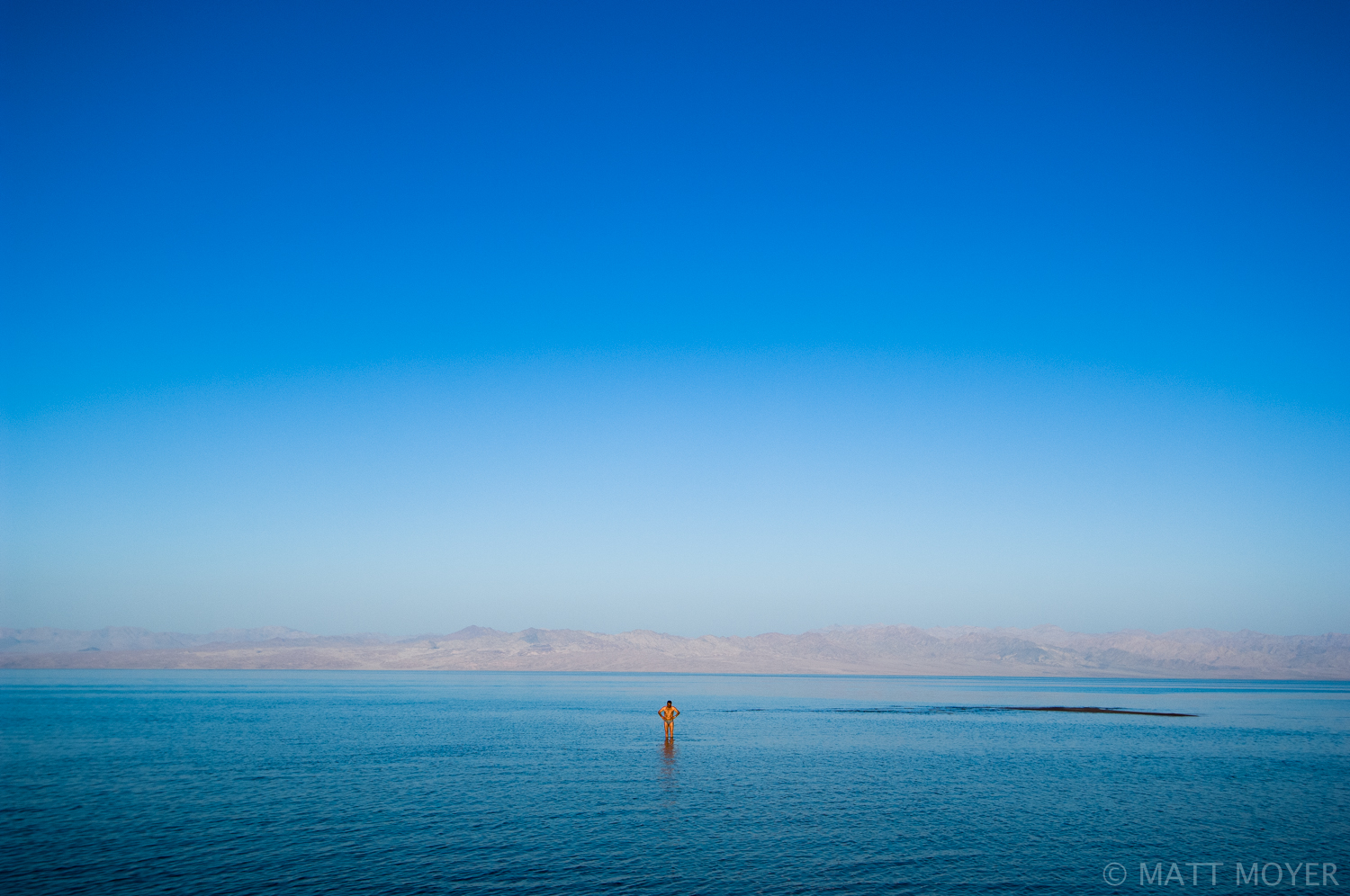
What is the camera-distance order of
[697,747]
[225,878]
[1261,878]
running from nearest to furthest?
[225,878] → [1261,878] → [697,747]

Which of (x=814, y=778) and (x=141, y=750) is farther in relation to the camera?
(x=141, y=750)

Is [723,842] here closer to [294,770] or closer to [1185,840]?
[1185,840]

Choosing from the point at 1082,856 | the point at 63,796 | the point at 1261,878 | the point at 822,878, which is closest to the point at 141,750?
the point at 63,796

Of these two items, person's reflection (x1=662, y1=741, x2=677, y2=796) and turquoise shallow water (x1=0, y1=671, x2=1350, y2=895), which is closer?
turquoise shallow water (x1=0, y1=671, x2=1350, y2=895)

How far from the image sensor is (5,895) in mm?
22062

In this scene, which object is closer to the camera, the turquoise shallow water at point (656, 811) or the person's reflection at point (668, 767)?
the turquoise shallow water at point (656, 811)

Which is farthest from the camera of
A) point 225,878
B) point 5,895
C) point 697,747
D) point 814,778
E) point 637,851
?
point 697,747

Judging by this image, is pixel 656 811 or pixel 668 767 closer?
pixel 656 811

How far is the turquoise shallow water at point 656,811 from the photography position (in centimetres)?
2464

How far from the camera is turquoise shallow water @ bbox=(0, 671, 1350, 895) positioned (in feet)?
80.8

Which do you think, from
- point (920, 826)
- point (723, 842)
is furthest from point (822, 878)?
point (920, 826)

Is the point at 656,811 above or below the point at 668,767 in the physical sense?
above

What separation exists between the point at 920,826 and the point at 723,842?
8.03 m

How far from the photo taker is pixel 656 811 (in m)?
33.5
